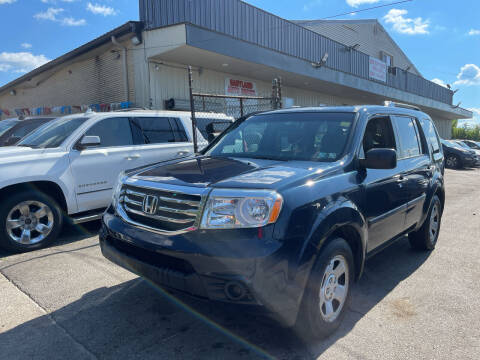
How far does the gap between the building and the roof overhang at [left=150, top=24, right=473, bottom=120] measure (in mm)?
26

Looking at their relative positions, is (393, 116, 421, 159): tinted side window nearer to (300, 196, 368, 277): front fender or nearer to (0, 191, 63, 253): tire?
(300, 196, 368, 277): front fender

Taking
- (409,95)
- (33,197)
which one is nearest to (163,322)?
(33,197)

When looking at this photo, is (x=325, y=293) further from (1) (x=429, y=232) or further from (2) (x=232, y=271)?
(1) (x=429, y=232)

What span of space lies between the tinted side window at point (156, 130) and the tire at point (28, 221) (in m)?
1.81

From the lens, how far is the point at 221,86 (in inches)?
524

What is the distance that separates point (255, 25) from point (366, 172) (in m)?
10.6

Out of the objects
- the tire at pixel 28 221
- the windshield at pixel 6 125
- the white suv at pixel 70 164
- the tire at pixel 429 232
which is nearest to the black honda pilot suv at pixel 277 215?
the tire at pixel 429 232

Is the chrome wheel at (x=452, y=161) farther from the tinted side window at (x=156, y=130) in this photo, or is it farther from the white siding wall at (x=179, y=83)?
the tinted side window at (x=156, y=130)

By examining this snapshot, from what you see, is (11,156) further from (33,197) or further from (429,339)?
(429,339)

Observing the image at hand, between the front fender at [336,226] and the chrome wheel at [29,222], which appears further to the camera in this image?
the chrome wheel at [29,222]

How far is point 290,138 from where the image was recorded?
3.57 metres

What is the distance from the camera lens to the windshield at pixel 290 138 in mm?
3311

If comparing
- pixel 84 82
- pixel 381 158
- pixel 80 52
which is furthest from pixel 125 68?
pixel 381 158

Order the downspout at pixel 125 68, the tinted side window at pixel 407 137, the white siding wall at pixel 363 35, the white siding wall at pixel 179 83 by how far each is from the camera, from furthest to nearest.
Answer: the white siding wall at pixel 363 35
the downspout at pixel 125 68
the white siding wall at pixel 179 83
the tinted side window at pixel 407 137
